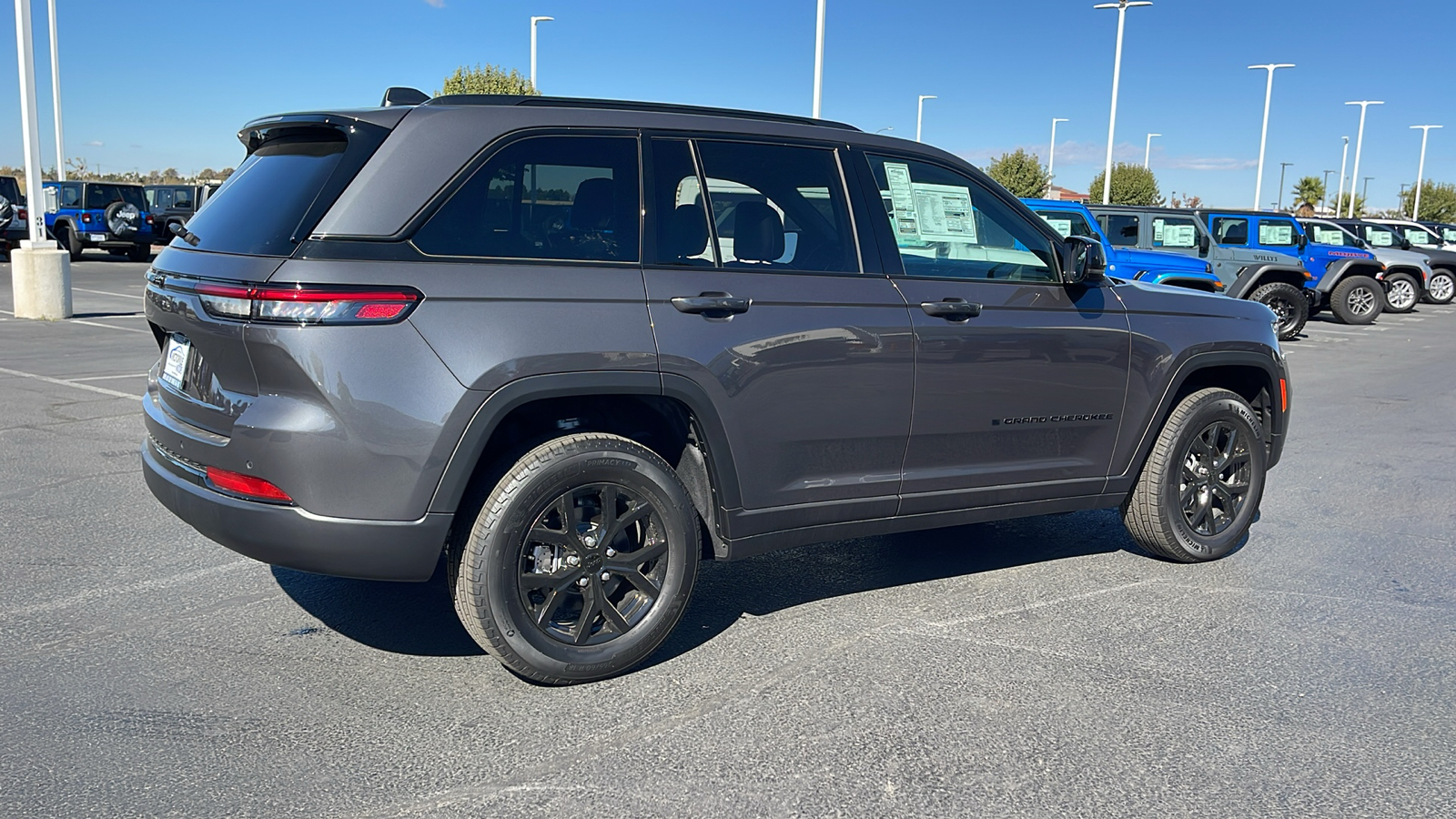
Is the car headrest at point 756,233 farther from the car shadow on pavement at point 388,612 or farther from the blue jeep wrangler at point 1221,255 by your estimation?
the blue jeep wrangler at point 1221,255

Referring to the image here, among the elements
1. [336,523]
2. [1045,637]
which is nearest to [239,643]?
[336,523]

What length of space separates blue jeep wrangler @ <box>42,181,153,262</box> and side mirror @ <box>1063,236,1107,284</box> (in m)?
27.9

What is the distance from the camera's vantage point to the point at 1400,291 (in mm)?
24422

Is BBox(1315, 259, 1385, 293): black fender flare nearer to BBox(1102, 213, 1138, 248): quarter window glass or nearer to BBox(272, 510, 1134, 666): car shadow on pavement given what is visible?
BBox(1102, 213, 1138, 248): quarter window glass

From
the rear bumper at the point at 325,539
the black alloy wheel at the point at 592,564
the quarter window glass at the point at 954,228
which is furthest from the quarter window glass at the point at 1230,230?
the rear bumper at the point at 325,539

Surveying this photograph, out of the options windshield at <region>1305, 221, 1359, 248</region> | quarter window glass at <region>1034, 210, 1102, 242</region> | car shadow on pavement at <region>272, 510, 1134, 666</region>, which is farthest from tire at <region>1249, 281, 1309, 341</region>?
car shadow on pavement at <region>272, 510, 1134, 666</region>

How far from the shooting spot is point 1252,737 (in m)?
3.49

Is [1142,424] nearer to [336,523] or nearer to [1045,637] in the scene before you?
[1045,637]

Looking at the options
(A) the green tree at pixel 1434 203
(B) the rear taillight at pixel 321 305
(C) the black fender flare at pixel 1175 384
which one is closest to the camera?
(B) the rear taillight at pixel 321 305

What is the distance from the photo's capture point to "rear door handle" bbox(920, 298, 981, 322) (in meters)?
4.32

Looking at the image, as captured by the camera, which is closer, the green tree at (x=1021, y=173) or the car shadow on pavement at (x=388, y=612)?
the car shadow on pavement at (x=388, y=612)

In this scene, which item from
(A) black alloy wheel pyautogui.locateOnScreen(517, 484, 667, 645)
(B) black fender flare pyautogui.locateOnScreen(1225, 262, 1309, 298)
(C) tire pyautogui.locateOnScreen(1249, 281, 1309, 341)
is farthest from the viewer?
(C) tire pyautogui.locateOnScreen(1249, 281, 1309, 341)

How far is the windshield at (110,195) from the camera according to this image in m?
27.8

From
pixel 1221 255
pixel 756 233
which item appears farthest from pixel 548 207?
pixel 1221 255
